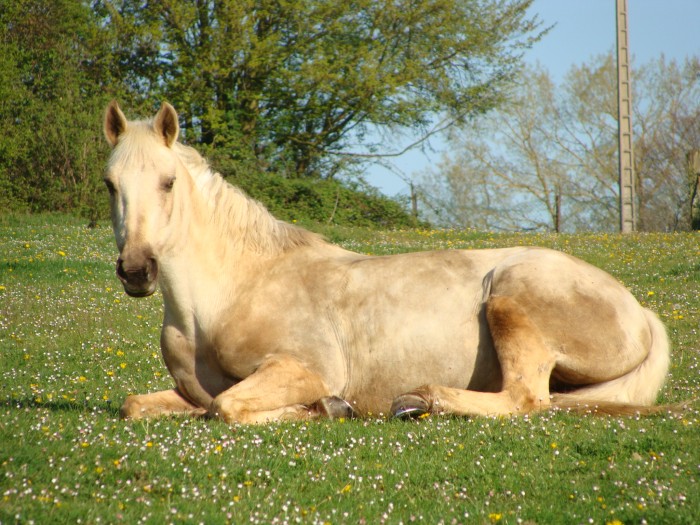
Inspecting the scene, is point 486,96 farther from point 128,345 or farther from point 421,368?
point 421,368

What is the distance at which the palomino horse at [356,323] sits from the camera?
620 cm

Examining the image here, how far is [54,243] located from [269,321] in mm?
15735

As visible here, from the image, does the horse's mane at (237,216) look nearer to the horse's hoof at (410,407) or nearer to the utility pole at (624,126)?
the horse's hoof at (410,407)

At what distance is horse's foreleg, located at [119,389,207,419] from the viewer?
251 inches

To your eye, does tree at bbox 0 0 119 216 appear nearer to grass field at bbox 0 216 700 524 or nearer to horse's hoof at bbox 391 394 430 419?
grass field at bbox 0 216 700 524

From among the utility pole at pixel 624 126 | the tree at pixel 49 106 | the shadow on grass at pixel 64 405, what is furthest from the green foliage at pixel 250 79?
the shadow on grass at pixel 64 405

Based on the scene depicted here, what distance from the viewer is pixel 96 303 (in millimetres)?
13344

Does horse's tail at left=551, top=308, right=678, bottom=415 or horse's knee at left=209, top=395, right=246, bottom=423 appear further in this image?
horse's tail at left=551, top=308, right=678, bottom=415

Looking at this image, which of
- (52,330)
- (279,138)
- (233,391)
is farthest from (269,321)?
(279,138)

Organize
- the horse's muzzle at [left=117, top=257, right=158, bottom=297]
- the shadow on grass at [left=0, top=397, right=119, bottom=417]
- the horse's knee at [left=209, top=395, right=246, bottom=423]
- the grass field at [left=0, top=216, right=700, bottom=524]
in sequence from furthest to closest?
the shadow on grass at [left=0, top=397, right=119, bottom=417]
the horse's knee at [left=209, top=395, right=246, bottom=423]
the horse's muzzle at [left=117, top=257, right=158, bottom=297]
the grass field at [left=0, top=216, right=700, bottom=524]

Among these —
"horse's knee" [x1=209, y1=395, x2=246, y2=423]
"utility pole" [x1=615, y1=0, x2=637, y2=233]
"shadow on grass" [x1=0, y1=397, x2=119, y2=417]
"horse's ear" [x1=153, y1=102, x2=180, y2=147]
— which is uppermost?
"utility pole" [x1=615, y1=0, x2=637, y2=233]

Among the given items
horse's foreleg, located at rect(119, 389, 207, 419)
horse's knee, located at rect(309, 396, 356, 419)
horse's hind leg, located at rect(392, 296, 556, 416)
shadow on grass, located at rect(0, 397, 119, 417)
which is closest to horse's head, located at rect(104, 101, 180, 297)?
horse's foreleg, located at rect(119, 389, 207, 419)

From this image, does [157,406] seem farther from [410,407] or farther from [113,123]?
[113,123]

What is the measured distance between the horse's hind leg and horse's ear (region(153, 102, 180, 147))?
281cm
